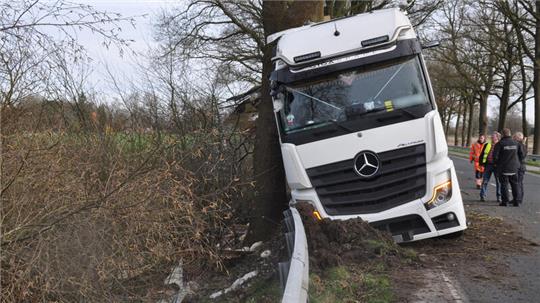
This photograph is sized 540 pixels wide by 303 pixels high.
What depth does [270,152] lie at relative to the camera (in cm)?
1002

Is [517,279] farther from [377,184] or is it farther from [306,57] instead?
[306,57]

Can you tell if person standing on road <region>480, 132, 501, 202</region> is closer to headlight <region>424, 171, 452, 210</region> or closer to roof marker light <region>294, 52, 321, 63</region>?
headlight <region>424, 171, 452, 210</region>

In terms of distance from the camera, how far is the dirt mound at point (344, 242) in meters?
6.02

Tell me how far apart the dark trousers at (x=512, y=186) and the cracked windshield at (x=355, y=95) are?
5.66 m

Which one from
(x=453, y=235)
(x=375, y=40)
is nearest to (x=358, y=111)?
(x=375, y=40)

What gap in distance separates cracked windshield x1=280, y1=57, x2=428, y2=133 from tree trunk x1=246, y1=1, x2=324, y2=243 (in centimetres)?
240

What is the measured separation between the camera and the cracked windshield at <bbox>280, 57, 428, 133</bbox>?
7254mm

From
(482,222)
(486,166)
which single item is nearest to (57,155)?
(482,222)

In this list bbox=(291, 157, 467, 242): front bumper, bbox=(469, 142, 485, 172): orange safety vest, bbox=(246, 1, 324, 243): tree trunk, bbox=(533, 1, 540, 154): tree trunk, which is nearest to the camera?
bbox=(291, 157, 467, 242): front bumper

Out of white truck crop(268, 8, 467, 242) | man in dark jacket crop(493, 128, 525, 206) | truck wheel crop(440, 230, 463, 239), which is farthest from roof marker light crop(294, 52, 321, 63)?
man in dark jacket crop(493, 128, 525, 206)

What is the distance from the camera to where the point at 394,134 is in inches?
279

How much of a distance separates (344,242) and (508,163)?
6.89 m

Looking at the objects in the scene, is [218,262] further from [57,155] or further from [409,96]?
[409,96]

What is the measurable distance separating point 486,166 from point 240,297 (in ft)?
30.3
